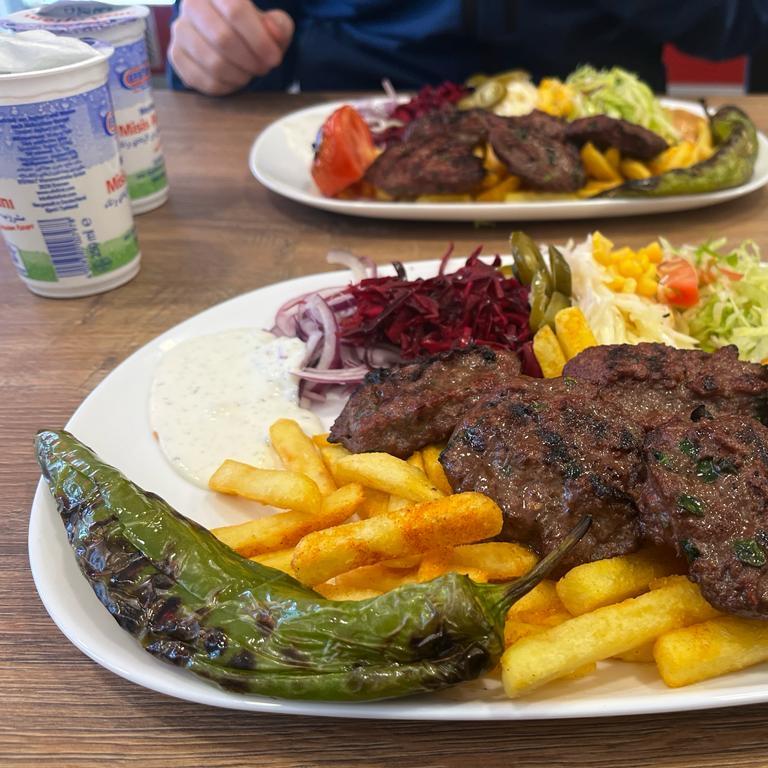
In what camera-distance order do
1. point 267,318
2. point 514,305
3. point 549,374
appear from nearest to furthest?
point 549,374
point 514,305
point 267,318

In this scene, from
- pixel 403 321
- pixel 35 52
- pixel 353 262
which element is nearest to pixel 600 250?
pixel 403 321

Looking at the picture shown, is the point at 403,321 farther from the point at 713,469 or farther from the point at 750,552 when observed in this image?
the point at 750,552

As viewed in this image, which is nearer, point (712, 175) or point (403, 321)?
point (403, 321)

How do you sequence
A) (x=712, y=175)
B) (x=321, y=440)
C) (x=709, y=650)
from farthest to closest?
(x=712, y=175) < (x=321, y=440) < (x=709, y=650)

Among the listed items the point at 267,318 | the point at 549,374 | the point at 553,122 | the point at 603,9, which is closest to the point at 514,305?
the point at 549,374

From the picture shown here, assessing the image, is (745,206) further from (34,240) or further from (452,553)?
(34,240)

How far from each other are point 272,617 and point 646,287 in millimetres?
1891

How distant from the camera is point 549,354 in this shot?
2379 mm

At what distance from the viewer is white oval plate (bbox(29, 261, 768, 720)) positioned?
1442 mm

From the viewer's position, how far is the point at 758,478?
5.30 ft

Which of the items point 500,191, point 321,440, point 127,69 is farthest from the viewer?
point 500,191

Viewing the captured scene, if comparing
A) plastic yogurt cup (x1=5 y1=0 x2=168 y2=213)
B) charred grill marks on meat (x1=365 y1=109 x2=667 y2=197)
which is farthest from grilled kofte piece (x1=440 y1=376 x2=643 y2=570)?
plastic yogurt cup (x1=5 y1=0 x2=168 y2=213)

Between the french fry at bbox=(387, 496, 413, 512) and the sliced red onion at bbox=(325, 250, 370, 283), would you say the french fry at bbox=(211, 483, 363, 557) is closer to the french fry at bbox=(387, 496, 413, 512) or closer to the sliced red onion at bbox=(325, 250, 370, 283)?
the french fry at bbox=(387, 496, 413, 512)

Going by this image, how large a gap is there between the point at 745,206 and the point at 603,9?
5.87 ft
